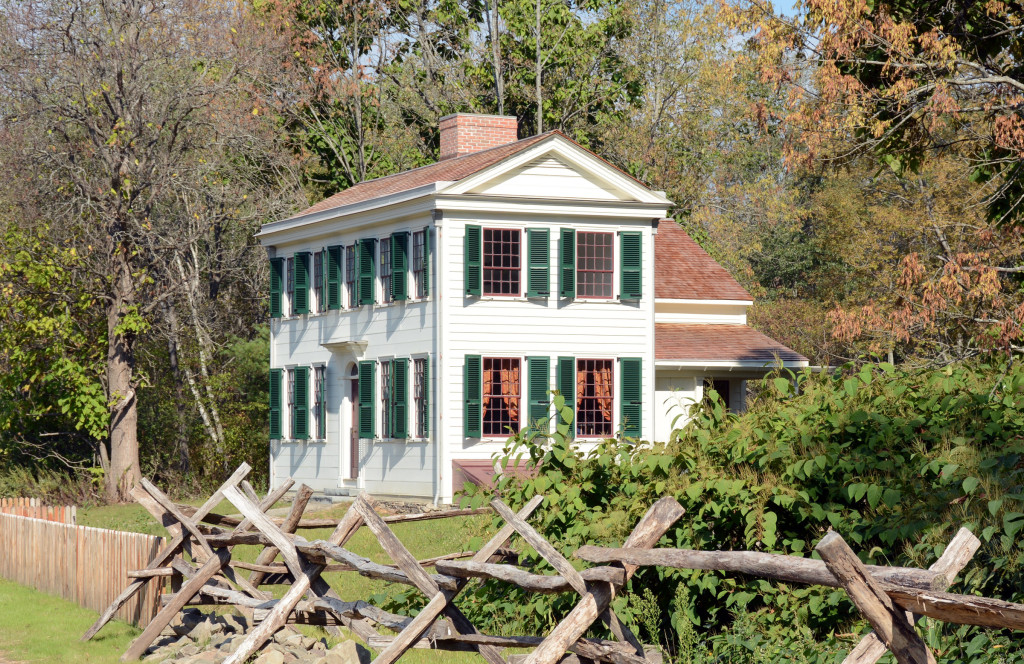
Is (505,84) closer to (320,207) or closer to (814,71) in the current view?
(320,207)

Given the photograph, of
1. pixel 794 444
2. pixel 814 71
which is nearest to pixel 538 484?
pixel 794 444

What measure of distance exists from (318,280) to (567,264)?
6752mm

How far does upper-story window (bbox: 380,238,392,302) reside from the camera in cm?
2766

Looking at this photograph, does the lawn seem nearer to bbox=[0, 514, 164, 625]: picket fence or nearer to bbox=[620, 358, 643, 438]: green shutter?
bbox=[0, 514, 164, 625]: picket fence

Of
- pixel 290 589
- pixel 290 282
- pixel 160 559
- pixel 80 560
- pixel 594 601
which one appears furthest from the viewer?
pixel 290 282

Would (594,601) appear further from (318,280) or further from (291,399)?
(291,399)

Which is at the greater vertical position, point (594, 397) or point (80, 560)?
point (594, 397)

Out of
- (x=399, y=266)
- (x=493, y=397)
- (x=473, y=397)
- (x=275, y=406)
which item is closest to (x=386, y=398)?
(x=473, y=397)

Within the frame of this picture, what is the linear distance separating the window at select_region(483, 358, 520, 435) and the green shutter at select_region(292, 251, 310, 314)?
616cm

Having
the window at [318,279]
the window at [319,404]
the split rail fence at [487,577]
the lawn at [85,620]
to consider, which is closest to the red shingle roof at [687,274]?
the window at [318,279]

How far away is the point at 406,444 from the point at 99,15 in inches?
494

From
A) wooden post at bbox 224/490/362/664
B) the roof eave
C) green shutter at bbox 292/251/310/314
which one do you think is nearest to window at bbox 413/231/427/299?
the roof eave

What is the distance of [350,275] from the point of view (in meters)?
29.1

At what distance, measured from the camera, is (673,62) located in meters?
43.1
